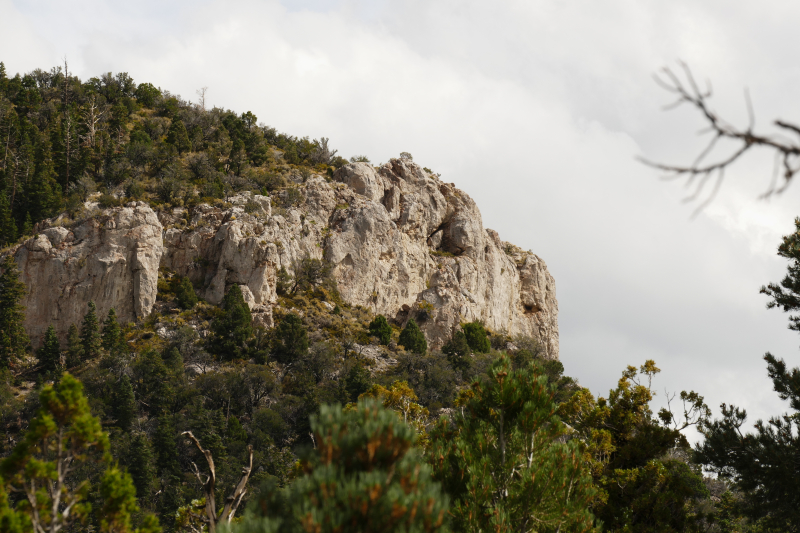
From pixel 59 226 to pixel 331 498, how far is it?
51183mm

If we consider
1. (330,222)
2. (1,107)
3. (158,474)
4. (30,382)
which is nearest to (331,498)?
(158,474)

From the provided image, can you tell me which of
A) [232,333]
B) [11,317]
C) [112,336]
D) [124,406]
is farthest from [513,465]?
[11,317]

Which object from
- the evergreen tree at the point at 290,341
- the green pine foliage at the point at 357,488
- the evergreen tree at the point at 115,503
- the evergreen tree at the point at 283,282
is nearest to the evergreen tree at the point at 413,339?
the evergreen tree at the point at 290,341

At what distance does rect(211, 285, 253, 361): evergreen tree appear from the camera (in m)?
46.5

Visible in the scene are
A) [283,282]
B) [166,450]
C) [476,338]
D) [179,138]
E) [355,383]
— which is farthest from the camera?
[179,138]

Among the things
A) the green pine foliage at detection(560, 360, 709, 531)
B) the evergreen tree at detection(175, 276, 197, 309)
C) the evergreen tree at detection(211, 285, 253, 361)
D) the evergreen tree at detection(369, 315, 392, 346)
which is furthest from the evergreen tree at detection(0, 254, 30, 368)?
the green pine foliage at detection(560, 360, 709, 531)

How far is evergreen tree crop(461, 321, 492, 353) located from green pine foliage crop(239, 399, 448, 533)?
5021 centimetres

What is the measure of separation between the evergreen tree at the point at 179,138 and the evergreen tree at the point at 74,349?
25.1 m

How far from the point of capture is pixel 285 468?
33.8 m

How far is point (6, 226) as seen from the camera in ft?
167

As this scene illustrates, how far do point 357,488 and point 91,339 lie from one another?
44150 mm

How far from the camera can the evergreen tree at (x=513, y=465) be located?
30.4 feet

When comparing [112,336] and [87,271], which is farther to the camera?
[87,271]

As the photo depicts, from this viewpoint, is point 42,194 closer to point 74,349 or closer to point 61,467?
point 74,349
